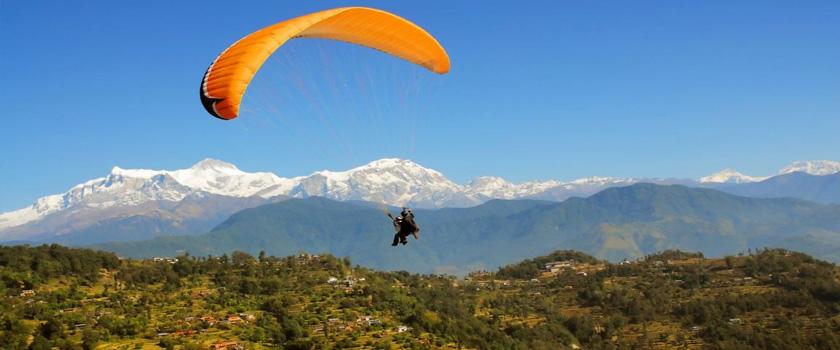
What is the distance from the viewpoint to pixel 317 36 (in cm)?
2975

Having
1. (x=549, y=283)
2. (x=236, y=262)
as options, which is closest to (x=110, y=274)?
(x=236, y=262)

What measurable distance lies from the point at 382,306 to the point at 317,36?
180 ft

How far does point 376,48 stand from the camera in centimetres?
3288

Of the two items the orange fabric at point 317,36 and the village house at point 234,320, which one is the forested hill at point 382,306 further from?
the orange fabric at point 317,36

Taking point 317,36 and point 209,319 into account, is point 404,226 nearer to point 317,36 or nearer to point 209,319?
point 317,36

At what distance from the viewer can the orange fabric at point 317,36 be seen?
24094mm

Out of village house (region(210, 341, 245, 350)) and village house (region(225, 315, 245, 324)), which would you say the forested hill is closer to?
village house (region(225, 315, 245, 324))

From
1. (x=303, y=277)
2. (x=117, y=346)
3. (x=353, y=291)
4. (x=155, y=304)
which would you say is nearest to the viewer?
(x=117, y=346)

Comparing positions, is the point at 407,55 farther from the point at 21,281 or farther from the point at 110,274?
the point at 110,274

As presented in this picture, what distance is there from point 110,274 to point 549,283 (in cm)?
7686

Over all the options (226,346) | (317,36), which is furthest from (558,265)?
(317,36)

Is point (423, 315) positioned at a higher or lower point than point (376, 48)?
lower


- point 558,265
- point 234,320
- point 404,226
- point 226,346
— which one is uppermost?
point 404,226

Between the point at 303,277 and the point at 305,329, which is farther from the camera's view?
the point at 303,277
